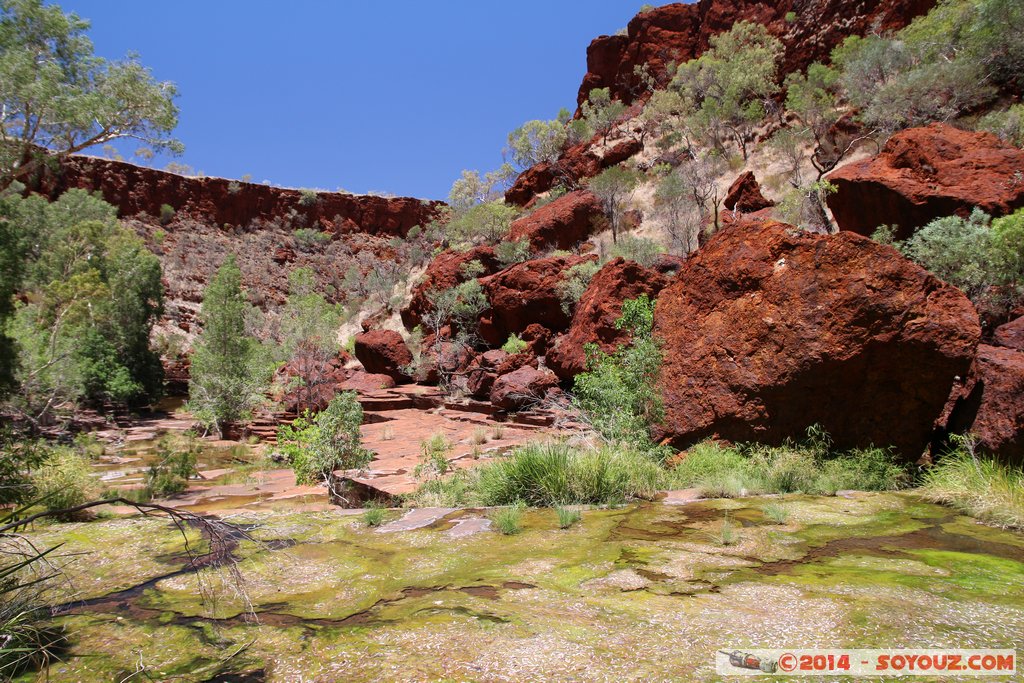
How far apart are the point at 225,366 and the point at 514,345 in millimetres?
11341

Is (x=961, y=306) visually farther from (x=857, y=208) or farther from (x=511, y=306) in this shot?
(x=511, y=306)

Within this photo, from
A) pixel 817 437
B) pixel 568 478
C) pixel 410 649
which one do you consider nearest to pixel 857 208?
pixel 817 437

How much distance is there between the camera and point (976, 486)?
5426 mm

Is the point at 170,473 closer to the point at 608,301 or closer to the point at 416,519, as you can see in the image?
the point at 416,519

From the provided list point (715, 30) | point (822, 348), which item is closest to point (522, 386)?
point (822, 348)

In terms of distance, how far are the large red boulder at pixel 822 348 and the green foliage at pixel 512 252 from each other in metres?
16.3

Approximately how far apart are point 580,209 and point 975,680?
2403 centimetres

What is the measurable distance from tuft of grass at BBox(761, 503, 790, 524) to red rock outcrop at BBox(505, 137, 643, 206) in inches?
1151

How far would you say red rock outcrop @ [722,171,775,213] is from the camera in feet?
65.4

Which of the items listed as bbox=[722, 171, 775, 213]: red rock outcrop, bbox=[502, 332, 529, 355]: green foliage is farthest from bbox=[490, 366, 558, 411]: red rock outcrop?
bbox=[722, 171, 775, 213]: red rock outcrop

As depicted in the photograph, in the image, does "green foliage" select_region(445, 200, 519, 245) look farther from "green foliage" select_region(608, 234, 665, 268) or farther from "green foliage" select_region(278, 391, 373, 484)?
"green foliage" select_region(278, 391, 373, 484)

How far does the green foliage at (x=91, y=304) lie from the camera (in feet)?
63.9

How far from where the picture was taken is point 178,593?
3.51 metres

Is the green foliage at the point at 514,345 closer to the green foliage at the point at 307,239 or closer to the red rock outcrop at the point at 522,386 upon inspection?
the red rock outcrop at the point at 522,386
